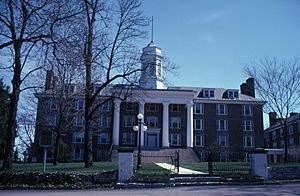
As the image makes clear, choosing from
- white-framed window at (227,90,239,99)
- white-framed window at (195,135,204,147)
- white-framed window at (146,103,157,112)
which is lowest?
white-framed window at (195,135,204,147)

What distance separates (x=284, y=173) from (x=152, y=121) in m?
32.2

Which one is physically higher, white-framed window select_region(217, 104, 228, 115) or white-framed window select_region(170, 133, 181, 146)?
white-framed window select_region(217, 104, 228, 115)

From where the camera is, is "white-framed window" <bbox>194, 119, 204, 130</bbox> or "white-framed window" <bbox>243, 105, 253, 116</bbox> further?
"white-framed window" <bbox>243, 105, 253, 116</bbox>

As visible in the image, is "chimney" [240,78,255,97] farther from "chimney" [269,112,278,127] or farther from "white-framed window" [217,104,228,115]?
"white-framed window" [217,104,228,115]

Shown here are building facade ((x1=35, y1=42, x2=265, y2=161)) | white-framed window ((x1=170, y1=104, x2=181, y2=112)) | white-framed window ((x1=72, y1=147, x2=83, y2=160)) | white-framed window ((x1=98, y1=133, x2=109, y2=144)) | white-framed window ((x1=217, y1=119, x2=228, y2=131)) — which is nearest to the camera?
building facade ((x1=35, y1=42, x2=265, y2=161))

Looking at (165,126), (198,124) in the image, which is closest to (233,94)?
(198,124)

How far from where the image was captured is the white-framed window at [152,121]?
4888 centimetres

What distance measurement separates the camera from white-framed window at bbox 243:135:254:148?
2029 inches

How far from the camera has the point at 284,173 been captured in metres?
17.8

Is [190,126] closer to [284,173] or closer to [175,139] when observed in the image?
[175,139]

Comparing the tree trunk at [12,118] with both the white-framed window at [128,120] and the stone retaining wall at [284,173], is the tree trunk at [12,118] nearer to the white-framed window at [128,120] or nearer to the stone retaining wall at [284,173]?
the stone retaining wall at [284,173]

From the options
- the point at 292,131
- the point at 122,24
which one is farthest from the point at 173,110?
the point at 122,24

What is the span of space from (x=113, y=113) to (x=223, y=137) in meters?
18.4

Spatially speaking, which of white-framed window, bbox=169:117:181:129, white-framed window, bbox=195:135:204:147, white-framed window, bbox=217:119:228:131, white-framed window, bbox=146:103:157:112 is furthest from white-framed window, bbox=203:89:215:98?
white-framed window, bbox=146:103:157:112
